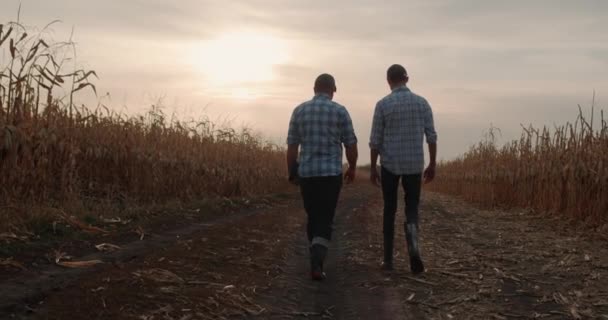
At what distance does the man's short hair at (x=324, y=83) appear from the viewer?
22.7 ft

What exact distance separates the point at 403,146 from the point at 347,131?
668mm

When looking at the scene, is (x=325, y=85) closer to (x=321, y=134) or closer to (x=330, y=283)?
(x=321, y=134)

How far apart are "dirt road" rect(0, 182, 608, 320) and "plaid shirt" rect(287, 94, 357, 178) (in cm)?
122

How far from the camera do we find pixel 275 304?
5500 mm

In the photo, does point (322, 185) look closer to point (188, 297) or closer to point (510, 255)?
point (188, 297)

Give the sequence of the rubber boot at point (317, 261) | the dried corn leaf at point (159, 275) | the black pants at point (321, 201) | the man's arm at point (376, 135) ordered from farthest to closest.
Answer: the man's arm at point (376, 135) → the black pants at point (321, 201) → the rubber boot at point (317, 261) → the dried corn leaf at point (159, 275)

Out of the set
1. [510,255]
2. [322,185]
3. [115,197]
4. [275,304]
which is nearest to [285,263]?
[322,185]

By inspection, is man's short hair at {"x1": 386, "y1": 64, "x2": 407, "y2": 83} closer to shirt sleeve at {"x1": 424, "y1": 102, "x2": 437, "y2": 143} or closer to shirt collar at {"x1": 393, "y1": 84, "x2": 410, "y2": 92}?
shirt collar at {"x1": 393, "y1": 84, "x2": 410, "y2": 92}

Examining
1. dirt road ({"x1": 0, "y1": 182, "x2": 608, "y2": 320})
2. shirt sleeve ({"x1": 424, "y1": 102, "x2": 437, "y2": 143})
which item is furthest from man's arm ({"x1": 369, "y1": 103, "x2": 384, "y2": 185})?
dirt road ({"x1": 0, "y1": 182, "x2": 608, "y2": 320})

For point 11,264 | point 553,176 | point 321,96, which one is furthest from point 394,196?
point 553,176

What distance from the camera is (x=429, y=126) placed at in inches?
281

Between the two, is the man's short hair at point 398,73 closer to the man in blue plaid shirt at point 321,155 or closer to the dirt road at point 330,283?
the man in blue plaid shirt at point 321,155

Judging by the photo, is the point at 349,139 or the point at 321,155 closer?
the point at 321,155

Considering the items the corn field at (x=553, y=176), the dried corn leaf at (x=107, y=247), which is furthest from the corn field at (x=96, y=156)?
the corn field at (x=553, y=176)
